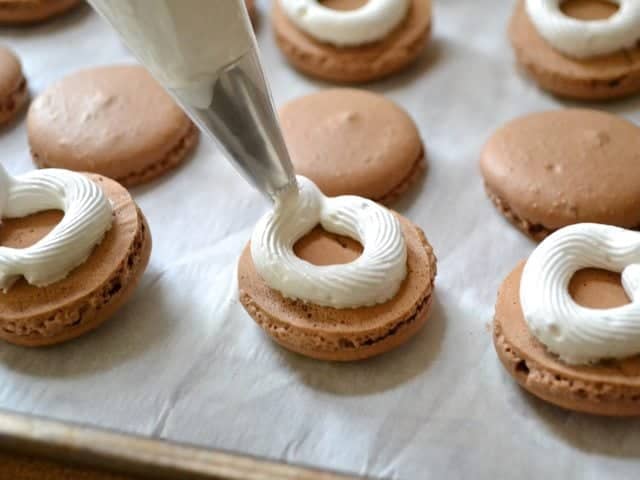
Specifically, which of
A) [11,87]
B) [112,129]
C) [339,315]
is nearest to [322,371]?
[339,315]

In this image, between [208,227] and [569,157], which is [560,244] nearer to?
[569,157]

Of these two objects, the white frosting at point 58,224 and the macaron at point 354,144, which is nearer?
the white frosting at point 58,224

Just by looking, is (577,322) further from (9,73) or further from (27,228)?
(9,73)

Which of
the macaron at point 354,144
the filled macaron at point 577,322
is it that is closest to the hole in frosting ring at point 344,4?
the macaron at point 354,144

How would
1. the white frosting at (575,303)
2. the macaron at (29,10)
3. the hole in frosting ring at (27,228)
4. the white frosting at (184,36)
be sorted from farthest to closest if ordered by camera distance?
the macaron at (29,10), the hole in frosting ring at (27,228), the white frosting at (575,303), the white frosting at (184,36)

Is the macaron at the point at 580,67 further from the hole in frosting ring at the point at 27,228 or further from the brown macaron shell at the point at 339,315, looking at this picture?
the hole in frosting ring at the point at 27,228
